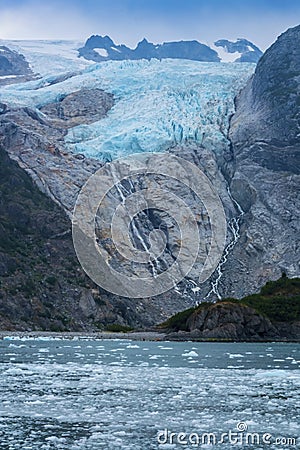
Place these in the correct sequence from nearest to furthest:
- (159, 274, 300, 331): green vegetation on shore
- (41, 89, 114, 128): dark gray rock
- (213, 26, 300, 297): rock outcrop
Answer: (159, 274, 300, 331): green vegetation on shore, (213, 26, 300, 297): rock outcrop, (41, 89, 114, 128): dark gray rock

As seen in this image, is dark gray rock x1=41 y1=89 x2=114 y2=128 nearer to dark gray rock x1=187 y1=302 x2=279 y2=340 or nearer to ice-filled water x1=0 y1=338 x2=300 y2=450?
dark gray rock x1=187 y1=302 x2=279 y2=340

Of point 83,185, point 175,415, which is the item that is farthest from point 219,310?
point 83,185

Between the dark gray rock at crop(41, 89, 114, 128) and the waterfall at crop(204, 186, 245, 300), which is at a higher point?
the dark gray rock at crop(41, 89, 114, 128)

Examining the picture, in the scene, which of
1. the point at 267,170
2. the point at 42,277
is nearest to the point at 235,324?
the point at 42,277

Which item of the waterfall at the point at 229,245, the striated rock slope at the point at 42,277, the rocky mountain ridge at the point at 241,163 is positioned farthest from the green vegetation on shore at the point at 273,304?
the waterfall at the point at 229,245

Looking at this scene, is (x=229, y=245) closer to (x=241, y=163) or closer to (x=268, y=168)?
(x=241, y=163)

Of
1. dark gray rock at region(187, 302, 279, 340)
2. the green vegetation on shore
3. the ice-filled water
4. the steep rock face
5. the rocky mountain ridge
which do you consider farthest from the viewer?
the steep rock face

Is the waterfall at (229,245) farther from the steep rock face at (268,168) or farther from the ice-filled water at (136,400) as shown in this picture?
the ice-filled water at (136,400)

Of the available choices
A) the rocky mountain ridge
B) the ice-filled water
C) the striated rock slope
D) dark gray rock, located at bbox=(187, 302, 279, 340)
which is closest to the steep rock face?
the rocky mountain ridge
